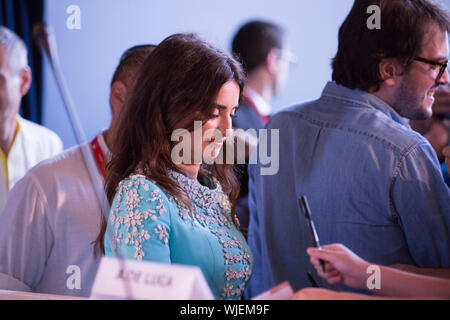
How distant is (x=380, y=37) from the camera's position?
1348 millimetres

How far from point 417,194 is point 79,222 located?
2.67ft

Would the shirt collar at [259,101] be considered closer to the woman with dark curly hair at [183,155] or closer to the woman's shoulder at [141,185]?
the woman with dark curly hair at [183,155]

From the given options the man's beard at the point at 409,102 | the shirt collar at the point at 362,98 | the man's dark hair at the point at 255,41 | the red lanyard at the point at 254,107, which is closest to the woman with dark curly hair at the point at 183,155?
the shirt collar at the point at 362,98

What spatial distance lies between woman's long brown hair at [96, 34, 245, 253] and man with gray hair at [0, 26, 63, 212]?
807 mm

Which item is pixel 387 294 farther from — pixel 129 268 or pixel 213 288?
pixel 129 268

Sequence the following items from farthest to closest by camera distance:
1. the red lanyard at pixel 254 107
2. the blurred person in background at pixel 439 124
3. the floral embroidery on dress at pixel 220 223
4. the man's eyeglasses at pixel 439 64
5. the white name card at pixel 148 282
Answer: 1. the red lanyard at pixel 254 107
2. the blurred person in background at pixel 439 124
3. the man's eyeglasses at pixel 439 64
4. the floral embroidery on dress at pixel 220 223
5. the white name card at pixel 148 282

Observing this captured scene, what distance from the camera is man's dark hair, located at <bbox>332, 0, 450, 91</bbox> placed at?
1.30 meters

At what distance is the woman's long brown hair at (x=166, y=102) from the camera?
1097mm

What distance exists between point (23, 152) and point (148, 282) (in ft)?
4.25

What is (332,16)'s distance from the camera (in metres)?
1.65

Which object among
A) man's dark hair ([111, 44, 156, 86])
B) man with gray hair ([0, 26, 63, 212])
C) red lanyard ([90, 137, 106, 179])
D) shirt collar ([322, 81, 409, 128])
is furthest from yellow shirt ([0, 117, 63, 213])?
shirt collar ([322, 81, 409, 128])

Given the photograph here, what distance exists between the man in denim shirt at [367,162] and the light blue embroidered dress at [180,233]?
251 millimetres

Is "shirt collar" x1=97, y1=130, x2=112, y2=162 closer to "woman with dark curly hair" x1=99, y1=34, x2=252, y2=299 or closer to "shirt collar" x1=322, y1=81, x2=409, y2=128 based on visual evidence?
"woman with dark curly hair" x1=99, y1=34, x2=252, y2=299
